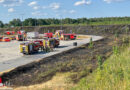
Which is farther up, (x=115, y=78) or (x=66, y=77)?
(x=115, y=78)

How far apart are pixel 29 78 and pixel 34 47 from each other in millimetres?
15319

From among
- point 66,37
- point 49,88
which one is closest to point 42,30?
point 66,37

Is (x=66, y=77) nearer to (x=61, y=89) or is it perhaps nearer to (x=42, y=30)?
(x=61, y=89)

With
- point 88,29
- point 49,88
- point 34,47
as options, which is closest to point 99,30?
point 88,29

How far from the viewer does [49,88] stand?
1370cm

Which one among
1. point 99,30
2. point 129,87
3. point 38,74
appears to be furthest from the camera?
point 99,30

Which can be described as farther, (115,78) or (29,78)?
(29,78)

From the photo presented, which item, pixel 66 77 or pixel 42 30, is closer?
pixel 66 77

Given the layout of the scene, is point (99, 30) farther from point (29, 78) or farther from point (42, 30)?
point (29, 78)

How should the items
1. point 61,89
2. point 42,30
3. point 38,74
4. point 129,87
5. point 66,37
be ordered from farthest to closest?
point 42,30, point 66,37, point 38,74, point 61,89, point 129,87

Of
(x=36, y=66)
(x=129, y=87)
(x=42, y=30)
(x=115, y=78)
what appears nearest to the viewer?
(x=129, y=87)

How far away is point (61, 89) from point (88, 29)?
78734 millimetres

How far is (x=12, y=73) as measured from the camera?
18.4 meters

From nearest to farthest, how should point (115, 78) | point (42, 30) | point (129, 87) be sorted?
point (129, 87)
point (115, 78)
point (42, 30)
